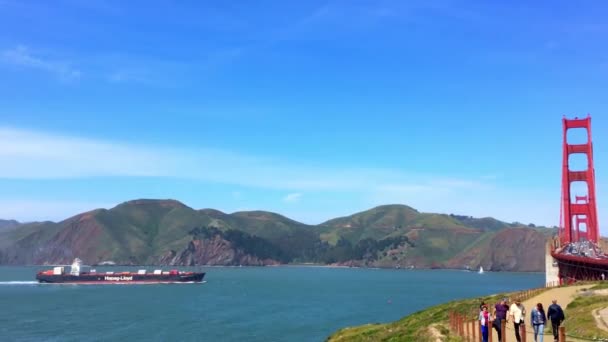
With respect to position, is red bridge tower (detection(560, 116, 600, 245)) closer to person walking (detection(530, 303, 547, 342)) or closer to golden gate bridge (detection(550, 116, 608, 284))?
golden gate bridge (detection(550, 116, 608, 284))

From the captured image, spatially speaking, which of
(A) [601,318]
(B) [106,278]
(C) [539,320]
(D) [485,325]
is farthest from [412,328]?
(B) [106,278]

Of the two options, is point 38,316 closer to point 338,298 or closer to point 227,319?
point 227,319

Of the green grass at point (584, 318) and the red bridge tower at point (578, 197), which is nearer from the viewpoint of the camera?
the green grass at point (584, 318)

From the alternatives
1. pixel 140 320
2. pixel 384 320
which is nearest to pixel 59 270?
pixel 140 320

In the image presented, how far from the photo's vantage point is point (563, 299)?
35.0 m

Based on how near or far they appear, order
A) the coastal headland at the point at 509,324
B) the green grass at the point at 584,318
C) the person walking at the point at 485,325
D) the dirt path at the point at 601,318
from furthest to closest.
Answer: the dirt path at the point at 601,318, the coastal headland at the point at 509,324, the green grass at the point at 584,318, the person walking at the point at 485,325

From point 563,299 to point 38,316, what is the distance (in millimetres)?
71039

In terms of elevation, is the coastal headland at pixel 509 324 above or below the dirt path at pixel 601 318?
below

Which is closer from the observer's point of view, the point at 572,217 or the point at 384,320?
the point at 384,320

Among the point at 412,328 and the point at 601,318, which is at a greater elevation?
the point at 601,318

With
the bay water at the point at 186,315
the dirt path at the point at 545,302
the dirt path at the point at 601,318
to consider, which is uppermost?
the dirt path at the point at 601,318

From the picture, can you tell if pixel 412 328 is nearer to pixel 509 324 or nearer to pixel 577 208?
pixel 509 324

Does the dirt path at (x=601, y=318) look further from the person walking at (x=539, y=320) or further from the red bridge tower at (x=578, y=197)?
the red bridge tower at (x=578, y=197)

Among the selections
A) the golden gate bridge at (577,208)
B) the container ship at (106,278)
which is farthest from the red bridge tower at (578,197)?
the container ship at (106,278)
